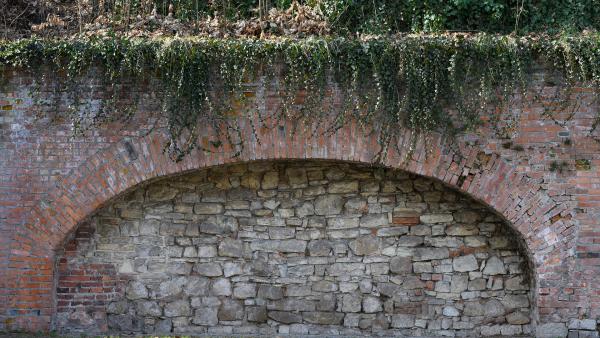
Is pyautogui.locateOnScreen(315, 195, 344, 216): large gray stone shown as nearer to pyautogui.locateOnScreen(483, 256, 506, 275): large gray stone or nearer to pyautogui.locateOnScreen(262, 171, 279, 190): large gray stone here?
pyautogui.locateOnScreen(262, 171, 279, 190): large gray stone

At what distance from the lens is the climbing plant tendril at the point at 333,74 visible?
621 cm

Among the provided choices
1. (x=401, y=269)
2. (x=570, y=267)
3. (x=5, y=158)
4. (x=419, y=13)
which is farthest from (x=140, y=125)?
(x=570, y=267)

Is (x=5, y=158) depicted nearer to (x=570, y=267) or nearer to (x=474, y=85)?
(x=474, y=85)

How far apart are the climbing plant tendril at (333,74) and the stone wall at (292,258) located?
707 mm

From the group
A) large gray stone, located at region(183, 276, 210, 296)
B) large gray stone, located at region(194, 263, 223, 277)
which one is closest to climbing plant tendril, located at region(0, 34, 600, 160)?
large gray stone, located at region(194, 263, 223, 277)

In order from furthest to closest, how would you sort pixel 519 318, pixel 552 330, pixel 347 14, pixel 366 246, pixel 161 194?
pixel 347 14 → pixel 161 194 → pixel 366 246 → pixel 519 318 → pixel 552 330

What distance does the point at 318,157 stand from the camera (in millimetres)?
6344

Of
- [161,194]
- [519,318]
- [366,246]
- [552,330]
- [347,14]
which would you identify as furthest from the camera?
[347,14]

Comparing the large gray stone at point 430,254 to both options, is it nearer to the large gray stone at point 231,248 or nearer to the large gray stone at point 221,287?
the large gray stone at point 231,248

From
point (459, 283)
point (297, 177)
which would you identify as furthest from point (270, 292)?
point (459, 283)

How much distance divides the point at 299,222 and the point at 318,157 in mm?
868

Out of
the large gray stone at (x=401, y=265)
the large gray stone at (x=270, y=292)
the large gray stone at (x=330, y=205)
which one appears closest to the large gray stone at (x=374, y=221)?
the large gray stone at (x=330, y=205)

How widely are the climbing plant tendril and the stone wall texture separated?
0.12 metres

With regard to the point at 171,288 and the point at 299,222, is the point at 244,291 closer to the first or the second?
the point at 171,288
